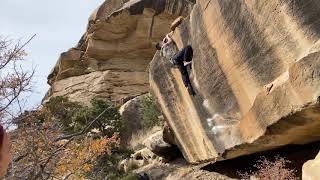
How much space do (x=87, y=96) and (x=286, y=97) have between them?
2155cm

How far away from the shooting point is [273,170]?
37.0ft

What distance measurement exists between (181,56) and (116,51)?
58.2ft

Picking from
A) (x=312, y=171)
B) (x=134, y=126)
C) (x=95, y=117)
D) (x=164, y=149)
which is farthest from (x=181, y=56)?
(x=134, y=126)

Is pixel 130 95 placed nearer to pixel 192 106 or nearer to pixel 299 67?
pixel 192 106

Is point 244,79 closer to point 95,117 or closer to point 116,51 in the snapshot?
point 95,117

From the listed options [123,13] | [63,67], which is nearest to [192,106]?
[123,13]

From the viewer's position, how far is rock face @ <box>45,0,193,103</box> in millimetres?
27344

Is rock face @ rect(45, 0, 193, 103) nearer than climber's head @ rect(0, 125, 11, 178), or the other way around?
climber's head @ rect(0, 125, 11, 178)

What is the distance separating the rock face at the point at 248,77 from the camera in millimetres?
8062

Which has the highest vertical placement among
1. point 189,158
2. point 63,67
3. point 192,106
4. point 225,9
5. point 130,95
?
point 63,67

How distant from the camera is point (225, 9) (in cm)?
997

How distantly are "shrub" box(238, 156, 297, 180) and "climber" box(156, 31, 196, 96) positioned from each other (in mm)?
2481

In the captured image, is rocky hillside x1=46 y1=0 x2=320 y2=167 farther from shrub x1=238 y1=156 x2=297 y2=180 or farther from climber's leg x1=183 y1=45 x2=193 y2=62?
shrub x1=238 y1=156 x2=297 y2=180

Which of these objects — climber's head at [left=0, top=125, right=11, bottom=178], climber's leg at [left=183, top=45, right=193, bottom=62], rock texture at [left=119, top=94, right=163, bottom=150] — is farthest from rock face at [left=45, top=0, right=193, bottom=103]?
climber's head at [left=0, top=125, right=11, bottom=178]
